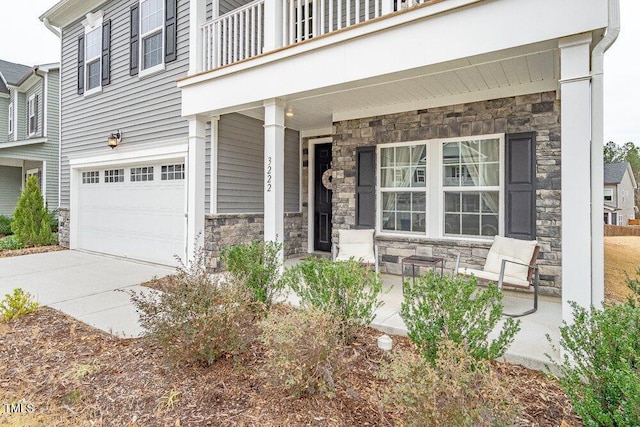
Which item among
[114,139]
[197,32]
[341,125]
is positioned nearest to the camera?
[197,32]

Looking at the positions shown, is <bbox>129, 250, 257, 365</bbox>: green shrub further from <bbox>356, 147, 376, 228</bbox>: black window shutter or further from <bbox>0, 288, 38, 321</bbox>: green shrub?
<bbox>356, 147, 376, 228</bbox>: black window shutter

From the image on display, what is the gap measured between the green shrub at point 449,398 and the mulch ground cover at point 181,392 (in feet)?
0.83

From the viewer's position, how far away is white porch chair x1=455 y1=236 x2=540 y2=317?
13.1 ft

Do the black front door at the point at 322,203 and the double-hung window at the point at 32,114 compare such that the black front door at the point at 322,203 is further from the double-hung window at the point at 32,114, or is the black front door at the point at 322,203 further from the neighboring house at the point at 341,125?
the double-hung window at the point at 32,114

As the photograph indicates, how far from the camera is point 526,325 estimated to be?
358cm

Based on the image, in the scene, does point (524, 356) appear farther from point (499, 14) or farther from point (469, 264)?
point (499, 14)

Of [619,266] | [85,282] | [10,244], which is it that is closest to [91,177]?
[10,244]

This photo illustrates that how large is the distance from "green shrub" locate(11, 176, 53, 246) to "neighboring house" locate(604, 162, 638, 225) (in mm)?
29793

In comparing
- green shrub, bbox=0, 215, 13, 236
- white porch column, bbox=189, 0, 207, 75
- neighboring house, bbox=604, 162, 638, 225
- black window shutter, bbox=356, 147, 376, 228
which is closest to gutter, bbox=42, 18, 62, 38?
white porch column, bbox=189, 0, 207, 75

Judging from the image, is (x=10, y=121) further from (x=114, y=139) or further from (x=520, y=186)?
(x=520, y=186)

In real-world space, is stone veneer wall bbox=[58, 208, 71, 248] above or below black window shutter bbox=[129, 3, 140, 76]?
below

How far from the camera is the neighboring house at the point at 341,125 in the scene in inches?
117

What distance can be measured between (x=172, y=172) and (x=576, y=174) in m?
6.60

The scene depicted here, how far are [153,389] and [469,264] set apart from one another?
4.45 meters
